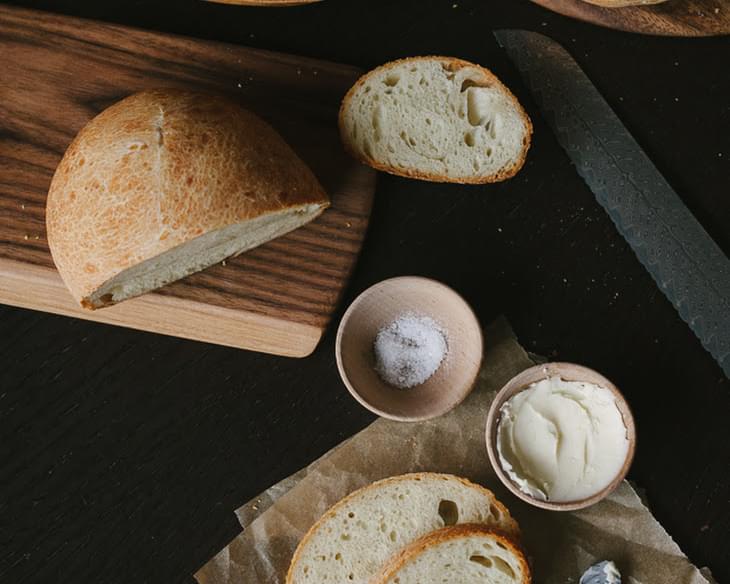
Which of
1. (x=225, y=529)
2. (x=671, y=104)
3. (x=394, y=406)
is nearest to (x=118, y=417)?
(x=225, y=529)

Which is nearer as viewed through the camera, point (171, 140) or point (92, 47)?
point (171, 140)

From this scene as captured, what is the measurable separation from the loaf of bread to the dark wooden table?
0.27m

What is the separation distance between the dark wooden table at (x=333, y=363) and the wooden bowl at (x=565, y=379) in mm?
142

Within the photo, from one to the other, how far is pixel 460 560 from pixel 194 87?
102 cm

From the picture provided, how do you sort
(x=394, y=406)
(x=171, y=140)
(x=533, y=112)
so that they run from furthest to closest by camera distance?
1. (x=533, y=112)
2. (x=394, y=406)
3. (x=171, y=140)

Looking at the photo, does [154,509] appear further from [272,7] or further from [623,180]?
[623,180]

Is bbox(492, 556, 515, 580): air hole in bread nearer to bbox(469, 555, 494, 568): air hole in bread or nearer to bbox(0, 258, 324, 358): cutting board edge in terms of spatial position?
bbox(469, 555, 494, 568): air hole in bread

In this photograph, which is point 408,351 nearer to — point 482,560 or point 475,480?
point 475,480

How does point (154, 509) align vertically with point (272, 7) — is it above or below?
below

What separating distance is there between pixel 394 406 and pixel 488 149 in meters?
0.52

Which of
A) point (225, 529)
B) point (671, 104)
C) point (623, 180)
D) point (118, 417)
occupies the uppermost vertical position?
point (671, 104)

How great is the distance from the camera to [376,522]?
59.9 inches

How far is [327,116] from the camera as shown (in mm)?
1574


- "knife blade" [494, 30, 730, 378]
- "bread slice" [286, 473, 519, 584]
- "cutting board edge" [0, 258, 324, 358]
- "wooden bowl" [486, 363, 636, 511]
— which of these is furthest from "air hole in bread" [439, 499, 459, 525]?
"knife blade" [494, 30, 730, 378]
